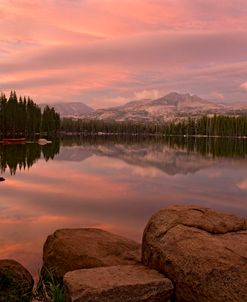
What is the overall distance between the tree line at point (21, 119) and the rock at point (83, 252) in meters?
118

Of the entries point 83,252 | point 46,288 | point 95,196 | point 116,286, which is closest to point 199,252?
point 116,286

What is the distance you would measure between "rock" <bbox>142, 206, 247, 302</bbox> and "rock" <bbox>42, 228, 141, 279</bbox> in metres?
1.63

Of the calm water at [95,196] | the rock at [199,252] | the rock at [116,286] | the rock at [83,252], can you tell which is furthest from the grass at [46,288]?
the rock at [199,252]

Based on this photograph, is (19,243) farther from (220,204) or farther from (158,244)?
(220,204)

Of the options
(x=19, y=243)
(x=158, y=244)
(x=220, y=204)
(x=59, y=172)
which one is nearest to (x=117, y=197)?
(x=220, y=204)

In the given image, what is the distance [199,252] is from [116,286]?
2.12m

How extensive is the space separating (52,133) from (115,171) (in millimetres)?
120157

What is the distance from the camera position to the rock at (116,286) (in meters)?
8.79

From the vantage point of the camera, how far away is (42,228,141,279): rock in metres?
12.1

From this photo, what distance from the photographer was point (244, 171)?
54.8 metres

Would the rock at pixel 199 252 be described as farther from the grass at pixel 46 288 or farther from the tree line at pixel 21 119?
the tree line at pixel 21 119

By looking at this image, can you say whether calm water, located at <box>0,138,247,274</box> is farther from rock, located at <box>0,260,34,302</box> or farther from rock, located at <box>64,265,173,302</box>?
rock, located at <box>64,265,173,302</box>

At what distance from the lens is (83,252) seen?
12.3 m

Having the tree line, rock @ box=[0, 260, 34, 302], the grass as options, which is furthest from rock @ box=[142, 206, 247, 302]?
the tree line
